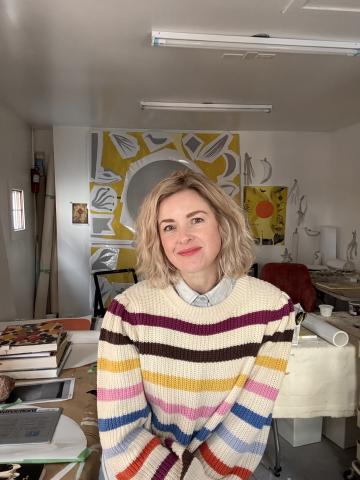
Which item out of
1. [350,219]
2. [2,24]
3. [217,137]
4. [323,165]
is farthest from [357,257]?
[2,24]

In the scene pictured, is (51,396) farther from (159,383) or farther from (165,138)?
(165,138)

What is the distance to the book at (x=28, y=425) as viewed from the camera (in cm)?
92

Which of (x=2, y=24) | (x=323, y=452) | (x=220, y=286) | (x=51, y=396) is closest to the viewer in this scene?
(x=220, y=286)

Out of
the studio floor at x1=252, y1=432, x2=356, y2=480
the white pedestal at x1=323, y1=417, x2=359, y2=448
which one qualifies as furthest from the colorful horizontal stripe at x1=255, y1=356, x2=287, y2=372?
the white pedestal at x1=323, y1=417, x2=359, y2=448

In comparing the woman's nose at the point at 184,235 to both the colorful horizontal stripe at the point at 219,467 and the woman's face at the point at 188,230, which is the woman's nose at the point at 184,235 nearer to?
the woman's face at the point at 188,230

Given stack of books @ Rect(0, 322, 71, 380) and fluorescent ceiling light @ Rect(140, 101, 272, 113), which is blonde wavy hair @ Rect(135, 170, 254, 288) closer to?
stack of books @ Rect(0, 322, 71, 380)

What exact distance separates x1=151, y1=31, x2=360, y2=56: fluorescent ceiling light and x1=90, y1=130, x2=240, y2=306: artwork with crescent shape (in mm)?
2380

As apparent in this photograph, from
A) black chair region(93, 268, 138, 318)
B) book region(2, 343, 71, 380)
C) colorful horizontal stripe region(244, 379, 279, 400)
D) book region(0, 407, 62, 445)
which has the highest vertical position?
colorful horizontal stripe region(244, 379, 279, 400)

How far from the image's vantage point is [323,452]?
2.20 m

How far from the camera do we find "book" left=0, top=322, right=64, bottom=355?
1.22 m

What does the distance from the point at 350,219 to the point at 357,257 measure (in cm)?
44

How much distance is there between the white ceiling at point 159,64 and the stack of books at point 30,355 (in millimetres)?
1383

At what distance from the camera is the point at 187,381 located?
0.92 meters

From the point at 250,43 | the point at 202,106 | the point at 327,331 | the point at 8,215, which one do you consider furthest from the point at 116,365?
the point at 8,215
